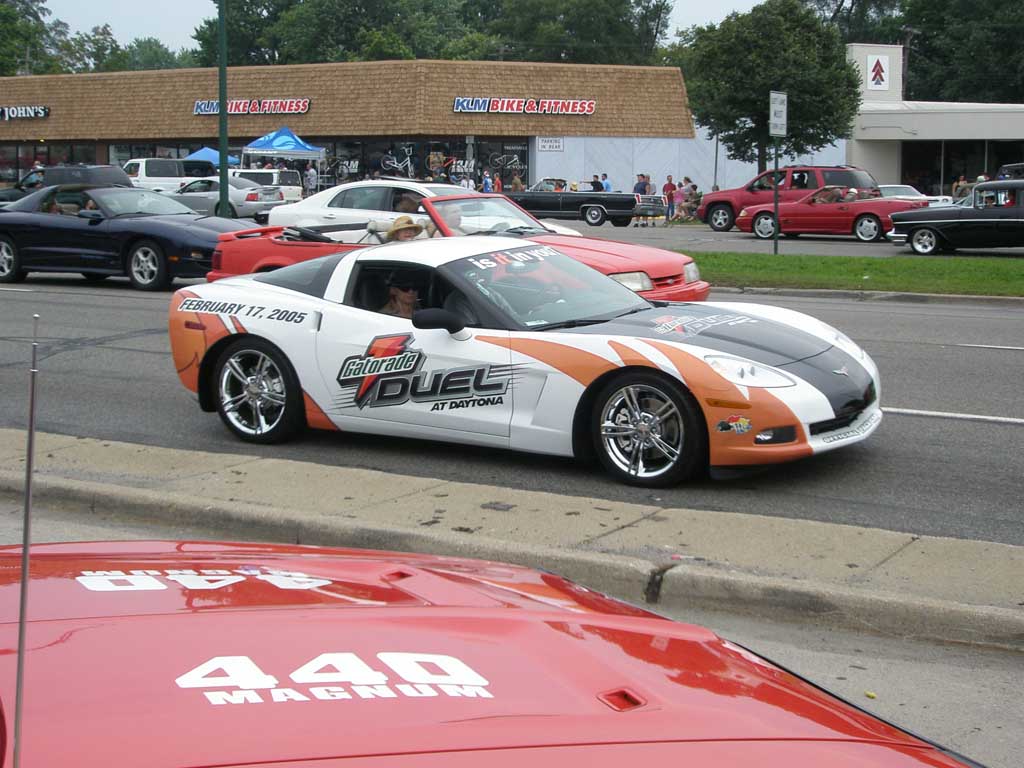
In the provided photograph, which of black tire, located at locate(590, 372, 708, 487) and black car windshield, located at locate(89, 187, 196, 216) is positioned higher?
black car windshield, located at locate(89, 187, 196, 216)

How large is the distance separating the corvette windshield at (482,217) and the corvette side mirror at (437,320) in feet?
22.3

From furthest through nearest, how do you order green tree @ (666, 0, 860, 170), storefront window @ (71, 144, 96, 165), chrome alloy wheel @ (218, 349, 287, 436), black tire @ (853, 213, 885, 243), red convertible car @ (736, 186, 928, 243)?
storefront window @ (71, 144, 96, 165) < green tree @ (666, 0, 860, 170) < black tire @ (853, 213, 885, 243) < red convertible car @ (736, 186, 928, 243) < chrome alloy wheel @ (218, 349, 287, 436)

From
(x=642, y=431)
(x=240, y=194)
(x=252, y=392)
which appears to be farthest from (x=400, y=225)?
(x=240, y=194)

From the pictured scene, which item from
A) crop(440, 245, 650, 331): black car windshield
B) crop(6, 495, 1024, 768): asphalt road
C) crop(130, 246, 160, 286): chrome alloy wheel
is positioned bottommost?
crop(6, 495, 1024, 768): asphalt road

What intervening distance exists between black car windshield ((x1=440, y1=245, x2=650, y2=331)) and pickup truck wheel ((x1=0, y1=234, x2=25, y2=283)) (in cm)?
1301

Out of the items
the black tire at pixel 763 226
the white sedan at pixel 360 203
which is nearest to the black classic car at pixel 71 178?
the white sedan at pixel 360 203

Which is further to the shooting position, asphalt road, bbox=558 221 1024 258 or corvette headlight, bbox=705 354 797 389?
asphalt road, bbox=558 221 1024 258

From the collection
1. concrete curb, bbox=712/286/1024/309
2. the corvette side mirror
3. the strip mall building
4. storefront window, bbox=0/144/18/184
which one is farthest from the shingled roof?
the corvette side mirror

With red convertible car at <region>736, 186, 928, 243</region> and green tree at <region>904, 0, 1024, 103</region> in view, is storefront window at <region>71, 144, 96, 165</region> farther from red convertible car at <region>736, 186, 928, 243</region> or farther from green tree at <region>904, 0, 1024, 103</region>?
green tree at <region>904, 0, 1024, 103</region>

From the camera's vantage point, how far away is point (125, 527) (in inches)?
263

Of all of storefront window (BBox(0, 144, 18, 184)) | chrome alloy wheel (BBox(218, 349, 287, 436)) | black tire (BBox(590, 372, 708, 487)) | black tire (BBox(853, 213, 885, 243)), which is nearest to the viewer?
black tire (BBox(590, 372, 708, 487))

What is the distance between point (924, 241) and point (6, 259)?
16966 mm

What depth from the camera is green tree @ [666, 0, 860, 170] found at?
140 feet

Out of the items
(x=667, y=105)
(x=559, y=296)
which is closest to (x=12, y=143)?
(x=667, y=105)
